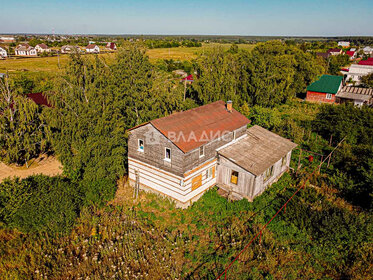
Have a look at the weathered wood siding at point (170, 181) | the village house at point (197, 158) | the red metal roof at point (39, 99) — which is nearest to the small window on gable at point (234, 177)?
the village house at point (197, 158)

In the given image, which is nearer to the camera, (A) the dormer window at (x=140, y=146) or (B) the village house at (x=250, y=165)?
(B) the village house at (x=250, y=165)

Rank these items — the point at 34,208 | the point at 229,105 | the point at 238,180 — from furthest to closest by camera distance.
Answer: the point at 229,105
the point at 238,180
the point at 34,208

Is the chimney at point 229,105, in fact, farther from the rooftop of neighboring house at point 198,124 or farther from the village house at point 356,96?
the village house at point 356,96

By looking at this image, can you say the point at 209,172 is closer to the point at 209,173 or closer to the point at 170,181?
the point at 209,173

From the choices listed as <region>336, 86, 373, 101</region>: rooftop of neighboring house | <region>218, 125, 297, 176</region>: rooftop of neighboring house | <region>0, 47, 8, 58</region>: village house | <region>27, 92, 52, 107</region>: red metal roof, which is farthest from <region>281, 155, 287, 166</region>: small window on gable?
<region>0, 47, 8, 58</region>: village house

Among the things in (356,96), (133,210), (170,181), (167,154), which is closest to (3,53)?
(133,210)

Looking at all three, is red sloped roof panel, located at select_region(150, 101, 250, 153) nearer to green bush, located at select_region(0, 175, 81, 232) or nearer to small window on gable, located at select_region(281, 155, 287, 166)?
small window on gable, located at select_region(281, 155, 287, 166)

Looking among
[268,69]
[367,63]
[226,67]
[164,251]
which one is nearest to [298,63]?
[268,69]
